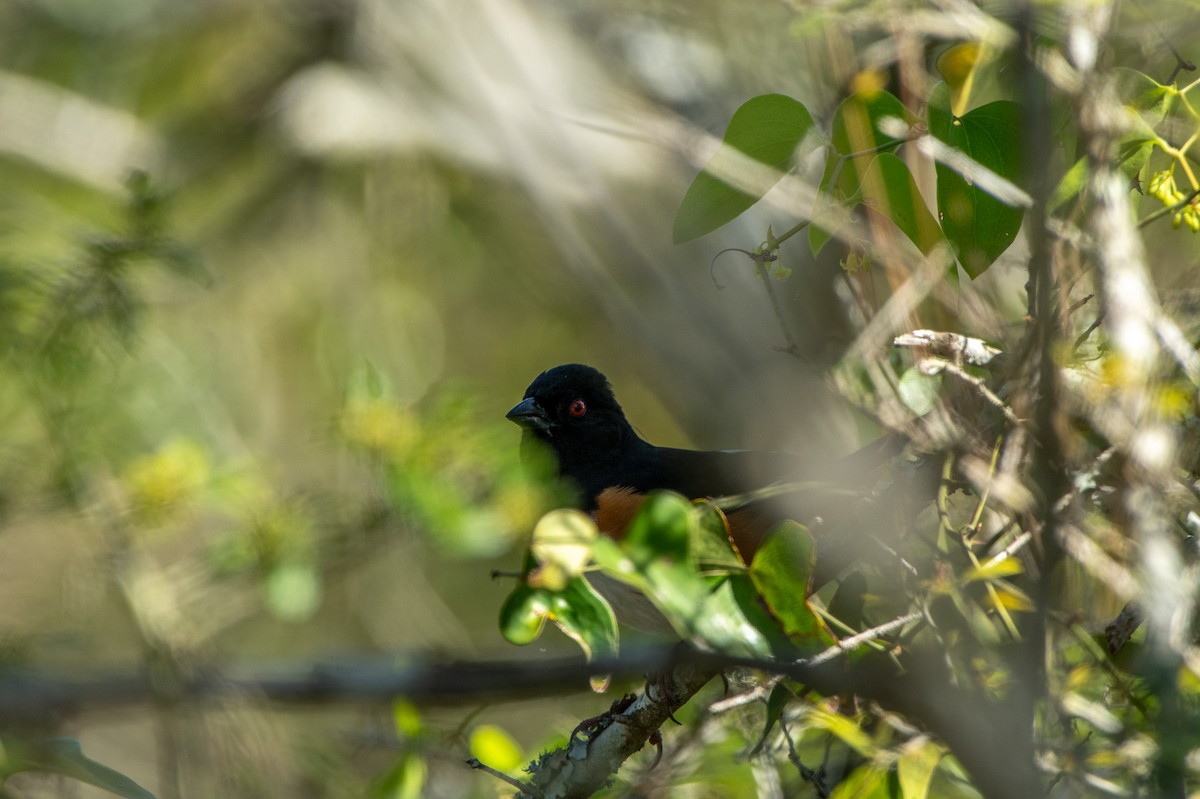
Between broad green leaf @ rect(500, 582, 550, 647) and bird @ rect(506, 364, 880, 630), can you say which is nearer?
broad green leaf @ rect(500, 582, 550, 647)

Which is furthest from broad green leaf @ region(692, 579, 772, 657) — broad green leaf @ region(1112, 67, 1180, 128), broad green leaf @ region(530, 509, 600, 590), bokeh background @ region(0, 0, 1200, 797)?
bokeh background @ region(0, 0, 1200, 797)

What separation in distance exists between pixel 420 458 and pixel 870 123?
68.6 inches

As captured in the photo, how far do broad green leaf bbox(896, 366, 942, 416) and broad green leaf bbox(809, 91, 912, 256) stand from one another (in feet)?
1.07

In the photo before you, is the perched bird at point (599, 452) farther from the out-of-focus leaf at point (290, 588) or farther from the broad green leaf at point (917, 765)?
the broad green leaf at point (917, 765)

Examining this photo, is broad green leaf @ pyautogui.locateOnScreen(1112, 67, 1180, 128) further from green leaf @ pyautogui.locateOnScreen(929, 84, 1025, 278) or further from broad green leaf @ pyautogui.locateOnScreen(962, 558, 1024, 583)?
broad green leaf @ pyautogui.locateOnScreen(962, 558, 1024, 583)

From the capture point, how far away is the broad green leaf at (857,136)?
154 centimetres

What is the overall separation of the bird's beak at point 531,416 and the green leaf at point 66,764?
73.6 inches

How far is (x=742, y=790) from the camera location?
208 cm

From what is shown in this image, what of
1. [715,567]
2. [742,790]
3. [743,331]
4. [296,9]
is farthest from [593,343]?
[715,567]

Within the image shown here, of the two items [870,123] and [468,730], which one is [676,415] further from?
[870,123]

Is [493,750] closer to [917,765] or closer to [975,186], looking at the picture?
[917,765]

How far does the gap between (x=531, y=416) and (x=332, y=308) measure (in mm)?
3251

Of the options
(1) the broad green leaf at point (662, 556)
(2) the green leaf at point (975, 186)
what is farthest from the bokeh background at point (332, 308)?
(1) the broad green leaf at point (662, 556)

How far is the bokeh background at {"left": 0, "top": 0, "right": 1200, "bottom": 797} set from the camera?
3012 millimetres
